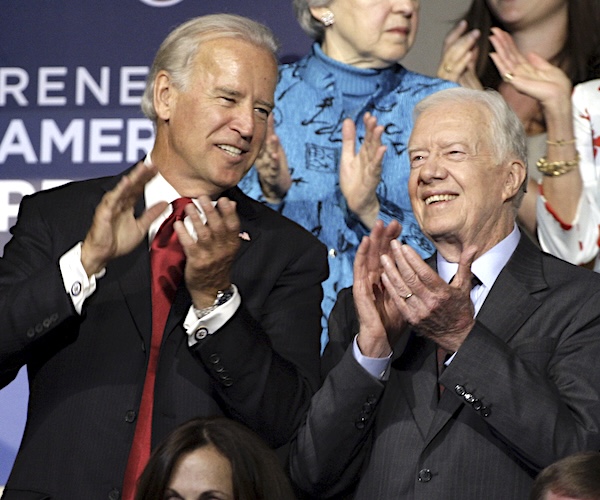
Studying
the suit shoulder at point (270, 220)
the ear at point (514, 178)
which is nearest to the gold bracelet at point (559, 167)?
the ear at point (514, 178)

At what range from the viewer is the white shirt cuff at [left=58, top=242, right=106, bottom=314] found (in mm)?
2600

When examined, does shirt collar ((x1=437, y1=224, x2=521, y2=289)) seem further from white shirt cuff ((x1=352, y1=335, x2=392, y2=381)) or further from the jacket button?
the jacket button

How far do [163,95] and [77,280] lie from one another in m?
0.61

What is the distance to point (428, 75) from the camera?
3.81m

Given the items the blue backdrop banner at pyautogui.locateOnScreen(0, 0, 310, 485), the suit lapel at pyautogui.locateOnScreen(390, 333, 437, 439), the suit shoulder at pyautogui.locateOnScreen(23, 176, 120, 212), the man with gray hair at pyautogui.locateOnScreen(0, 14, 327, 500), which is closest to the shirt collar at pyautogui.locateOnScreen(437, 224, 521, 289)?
the suit lapel at pyautogui.locateOnScreen(390, 333, 437, 439)

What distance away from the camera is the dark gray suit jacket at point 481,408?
2.49 m

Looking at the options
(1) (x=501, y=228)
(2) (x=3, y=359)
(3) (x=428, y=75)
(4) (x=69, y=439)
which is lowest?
(4) (x=69, y=439)

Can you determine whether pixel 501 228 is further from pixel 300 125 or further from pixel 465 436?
pixel 300 125

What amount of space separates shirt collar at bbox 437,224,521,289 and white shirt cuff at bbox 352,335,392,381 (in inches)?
11.5

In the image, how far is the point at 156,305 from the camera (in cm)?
279

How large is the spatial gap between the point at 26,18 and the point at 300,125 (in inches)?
41.5

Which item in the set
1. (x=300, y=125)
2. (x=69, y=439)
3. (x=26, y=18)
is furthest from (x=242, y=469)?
(x=26, y=18)

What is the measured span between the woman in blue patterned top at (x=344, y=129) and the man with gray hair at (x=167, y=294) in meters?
0.58

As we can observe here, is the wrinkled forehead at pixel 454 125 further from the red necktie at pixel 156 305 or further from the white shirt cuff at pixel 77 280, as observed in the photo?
the white shirt cuff at pixel 77 280
